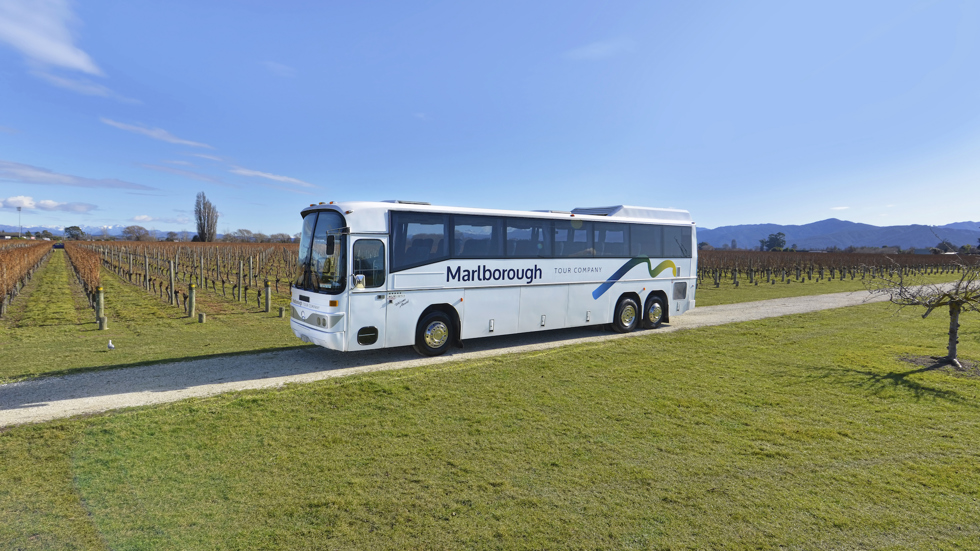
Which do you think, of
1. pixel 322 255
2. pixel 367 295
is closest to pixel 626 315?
pixel 367 295

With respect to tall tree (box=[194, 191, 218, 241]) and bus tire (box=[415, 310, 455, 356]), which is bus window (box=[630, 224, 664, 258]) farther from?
tall tree (box=[194, 191, 218, 241])

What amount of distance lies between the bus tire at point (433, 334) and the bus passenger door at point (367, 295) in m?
0.81

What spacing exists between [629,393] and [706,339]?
5.17 m

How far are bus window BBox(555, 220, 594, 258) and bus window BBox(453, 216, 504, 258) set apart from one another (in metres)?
1.57

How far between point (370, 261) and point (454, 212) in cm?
192

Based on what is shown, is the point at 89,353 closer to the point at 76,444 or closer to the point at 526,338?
the point at 76,444

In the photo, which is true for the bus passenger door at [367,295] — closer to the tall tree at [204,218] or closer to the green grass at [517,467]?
the green grass at [517,467]

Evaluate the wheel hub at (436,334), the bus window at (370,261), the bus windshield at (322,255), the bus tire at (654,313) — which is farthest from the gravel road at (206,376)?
the bus window at (370,261)

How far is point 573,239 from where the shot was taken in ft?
35.4

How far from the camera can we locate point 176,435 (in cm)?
506

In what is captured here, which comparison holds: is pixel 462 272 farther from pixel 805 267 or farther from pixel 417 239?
pixel 805 267

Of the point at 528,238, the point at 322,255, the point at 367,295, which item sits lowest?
the point at 367,295

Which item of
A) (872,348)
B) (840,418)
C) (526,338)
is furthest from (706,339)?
(840,418)

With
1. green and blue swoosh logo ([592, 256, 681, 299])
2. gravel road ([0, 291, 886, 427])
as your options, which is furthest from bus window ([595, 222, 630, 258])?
gravel road ([0, 291, 886, 427])
